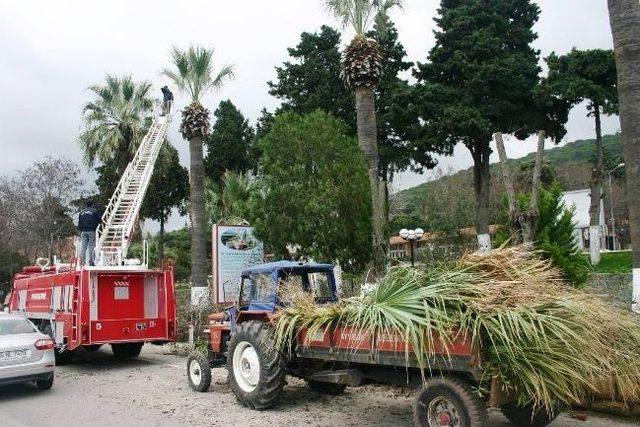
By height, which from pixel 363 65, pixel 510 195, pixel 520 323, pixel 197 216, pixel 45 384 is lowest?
pixel 45 384

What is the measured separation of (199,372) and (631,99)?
8850mm

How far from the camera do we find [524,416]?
8.02 m

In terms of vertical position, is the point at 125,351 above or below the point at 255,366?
below

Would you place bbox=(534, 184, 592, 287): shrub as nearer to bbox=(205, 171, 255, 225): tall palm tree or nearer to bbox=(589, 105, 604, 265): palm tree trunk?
bbox=(589, 105, 604, 265): palm tree trunk

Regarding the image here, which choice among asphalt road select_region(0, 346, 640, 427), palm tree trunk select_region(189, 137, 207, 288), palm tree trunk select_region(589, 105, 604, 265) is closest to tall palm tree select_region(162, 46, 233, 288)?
palm tree trunk select_region(189, 137, 207, 288)

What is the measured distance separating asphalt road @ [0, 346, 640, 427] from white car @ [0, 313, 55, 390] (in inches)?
14.9

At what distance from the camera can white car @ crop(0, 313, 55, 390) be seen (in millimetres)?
10961

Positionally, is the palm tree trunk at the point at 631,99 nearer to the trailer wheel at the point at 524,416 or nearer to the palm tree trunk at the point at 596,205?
the trailer wheel at the point at 524,416

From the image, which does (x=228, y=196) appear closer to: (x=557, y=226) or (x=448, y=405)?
(x=557, y=226)

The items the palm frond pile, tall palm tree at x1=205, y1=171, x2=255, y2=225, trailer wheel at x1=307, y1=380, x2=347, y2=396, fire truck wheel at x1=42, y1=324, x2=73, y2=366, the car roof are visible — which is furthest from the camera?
tall palm tree at x1=205, y1=171, x2=255, y2=225

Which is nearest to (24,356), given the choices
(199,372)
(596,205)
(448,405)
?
(199,372)

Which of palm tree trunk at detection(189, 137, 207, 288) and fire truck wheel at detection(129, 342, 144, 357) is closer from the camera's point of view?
fire truck wheel at detection(129, 342, 144, 357)

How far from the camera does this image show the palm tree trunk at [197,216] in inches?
865

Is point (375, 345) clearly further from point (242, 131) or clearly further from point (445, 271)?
point (242, 131)
